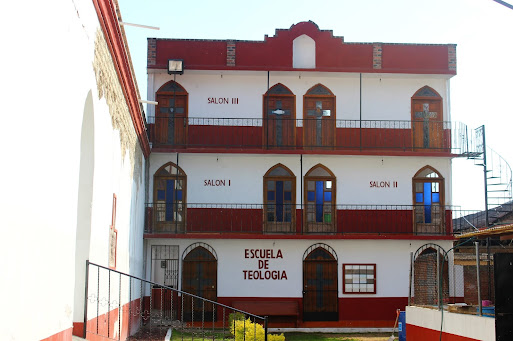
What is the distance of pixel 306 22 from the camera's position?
2741 centimetres

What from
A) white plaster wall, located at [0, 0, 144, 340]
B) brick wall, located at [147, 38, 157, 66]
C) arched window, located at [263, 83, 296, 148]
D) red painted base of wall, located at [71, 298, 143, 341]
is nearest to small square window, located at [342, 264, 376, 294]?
arched window, located at [263, 83, 296, 148]

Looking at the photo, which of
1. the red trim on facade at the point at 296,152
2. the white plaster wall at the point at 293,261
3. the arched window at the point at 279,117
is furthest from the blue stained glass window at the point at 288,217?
the arched window at the point at 279,117

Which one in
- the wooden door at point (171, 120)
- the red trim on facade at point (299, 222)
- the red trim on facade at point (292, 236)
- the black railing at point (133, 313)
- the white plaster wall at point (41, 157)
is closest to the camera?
the white plaster wall at point (41, 157)

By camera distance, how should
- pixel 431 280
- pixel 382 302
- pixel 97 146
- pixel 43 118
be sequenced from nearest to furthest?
pixel 43 118, pixel 97 146, pixel 431 280, pixel 382 302

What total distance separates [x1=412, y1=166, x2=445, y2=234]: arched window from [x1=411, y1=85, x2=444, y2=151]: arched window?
89 centimetres

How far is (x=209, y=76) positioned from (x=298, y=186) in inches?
198

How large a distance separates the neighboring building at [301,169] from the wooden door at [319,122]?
1.6 inches

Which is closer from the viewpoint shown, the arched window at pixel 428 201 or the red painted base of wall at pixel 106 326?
the red painted base of wall at pixel 106 326

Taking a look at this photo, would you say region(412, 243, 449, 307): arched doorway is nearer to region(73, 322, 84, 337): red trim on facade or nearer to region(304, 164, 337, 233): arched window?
region(304, 164, 337, 233): arched window

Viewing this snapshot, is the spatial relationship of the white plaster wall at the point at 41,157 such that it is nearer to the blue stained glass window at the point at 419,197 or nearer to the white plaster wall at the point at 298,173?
the white plaster wall at the point at 298,173

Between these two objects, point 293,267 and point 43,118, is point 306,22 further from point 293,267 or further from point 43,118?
point 43,118

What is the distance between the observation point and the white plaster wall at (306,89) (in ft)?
88.1

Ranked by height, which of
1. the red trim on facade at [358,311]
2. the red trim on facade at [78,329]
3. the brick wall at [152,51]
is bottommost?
the red trim on facade at [358,311]

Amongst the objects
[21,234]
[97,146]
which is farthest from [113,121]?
[21,234]
